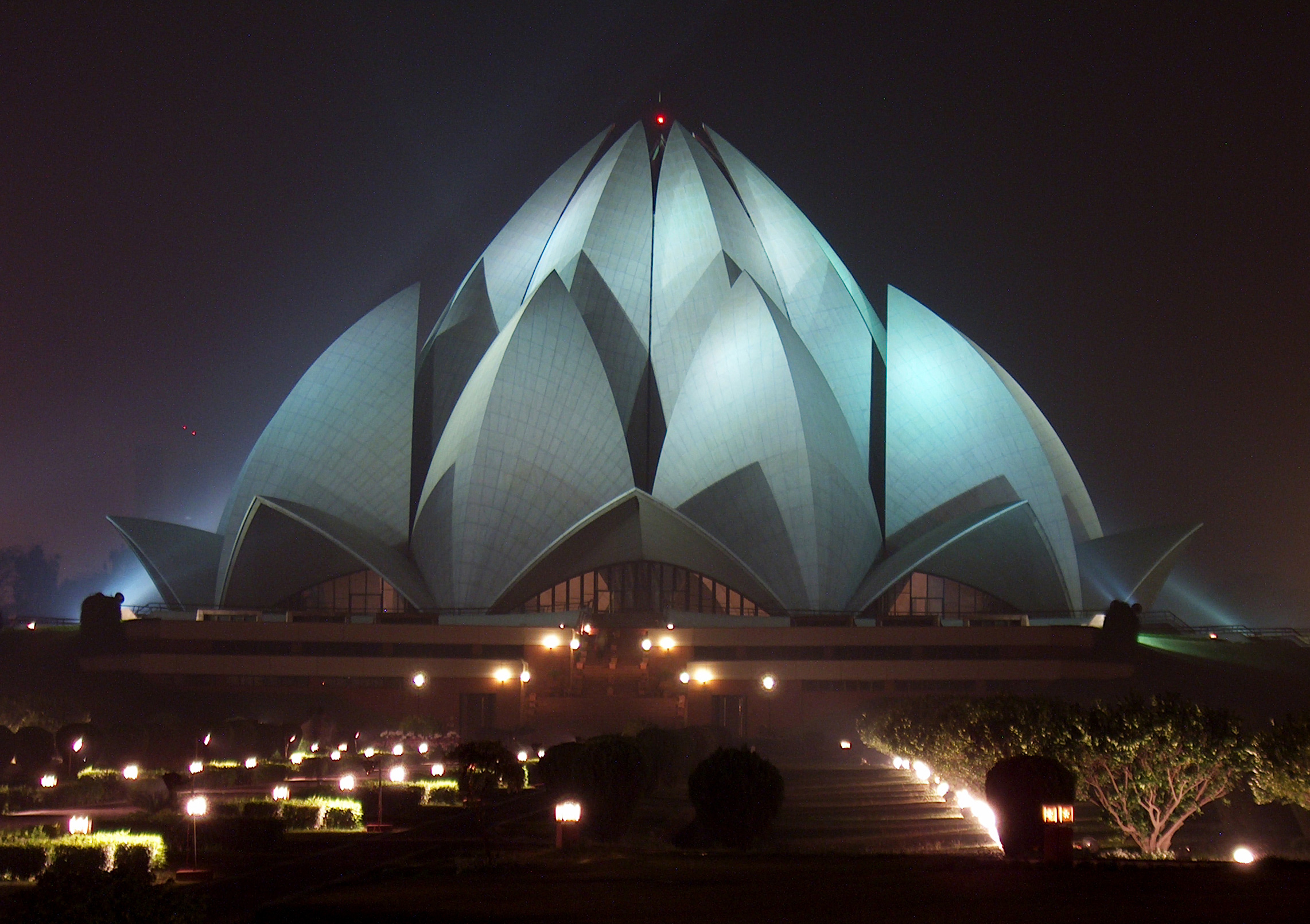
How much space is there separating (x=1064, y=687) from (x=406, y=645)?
19.7 meters

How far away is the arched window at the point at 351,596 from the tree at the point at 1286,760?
31.1 meters

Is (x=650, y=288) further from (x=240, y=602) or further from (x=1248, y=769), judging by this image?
(x=1248, y=769)

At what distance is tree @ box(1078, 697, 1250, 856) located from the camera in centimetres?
1750

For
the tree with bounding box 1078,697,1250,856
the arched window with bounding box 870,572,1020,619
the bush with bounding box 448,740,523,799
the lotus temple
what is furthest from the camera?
the arched window with bounding box 870,572,1020,619

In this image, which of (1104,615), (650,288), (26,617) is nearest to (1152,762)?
(1104,615)

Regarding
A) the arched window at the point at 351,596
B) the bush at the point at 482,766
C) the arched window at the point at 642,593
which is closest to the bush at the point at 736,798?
the bush at the point at 482,766

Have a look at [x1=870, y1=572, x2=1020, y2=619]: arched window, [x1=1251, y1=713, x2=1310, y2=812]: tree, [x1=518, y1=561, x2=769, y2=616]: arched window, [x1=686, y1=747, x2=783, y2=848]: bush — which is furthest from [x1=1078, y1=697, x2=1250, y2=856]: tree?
[x1=870, y1=572, x2=1020, y2=619]: arched window

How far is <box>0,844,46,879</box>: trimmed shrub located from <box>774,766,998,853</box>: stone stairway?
8.57 meters

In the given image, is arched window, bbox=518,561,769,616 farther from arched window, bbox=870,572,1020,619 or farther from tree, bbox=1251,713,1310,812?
tree, bbox=1251,713,1310,812

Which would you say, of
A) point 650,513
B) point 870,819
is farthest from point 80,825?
point 650,513

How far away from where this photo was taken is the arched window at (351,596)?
43.8m

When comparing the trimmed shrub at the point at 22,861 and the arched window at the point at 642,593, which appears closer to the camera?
the trimmed shrub at the point at 22,861

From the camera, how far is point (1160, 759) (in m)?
17.6

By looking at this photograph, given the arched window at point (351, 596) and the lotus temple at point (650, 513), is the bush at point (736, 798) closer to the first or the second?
the lotus temple at point (650, 513)
